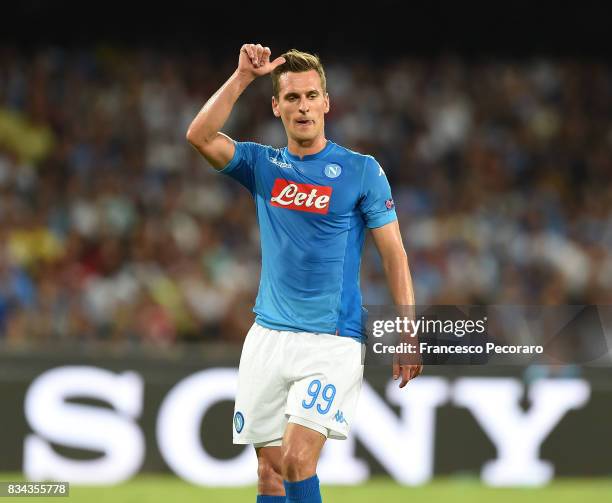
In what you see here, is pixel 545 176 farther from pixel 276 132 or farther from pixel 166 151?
pixel 166 151

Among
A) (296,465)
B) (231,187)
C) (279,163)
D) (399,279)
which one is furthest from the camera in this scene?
(231,187)

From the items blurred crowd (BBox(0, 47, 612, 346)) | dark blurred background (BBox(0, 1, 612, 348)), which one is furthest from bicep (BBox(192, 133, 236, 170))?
blurred crowd (BBox(0, 47, 612, 346))

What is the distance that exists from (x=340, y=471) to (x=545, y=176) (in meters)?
5.93

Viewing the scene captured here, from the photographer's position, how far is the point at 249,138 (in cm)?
1275

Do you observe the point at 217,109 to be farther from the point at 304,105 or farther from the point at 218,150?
the point at 304,105

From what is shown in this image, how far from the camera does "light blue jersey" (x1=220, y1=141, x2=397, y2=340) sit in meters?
4.76

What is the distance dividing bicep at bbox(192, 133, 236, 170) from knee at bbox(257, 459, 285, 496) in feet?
4.16

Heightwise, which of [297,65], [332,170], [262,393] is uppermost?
[297,65]

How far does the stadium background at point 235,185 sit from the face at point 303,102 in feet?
11.8

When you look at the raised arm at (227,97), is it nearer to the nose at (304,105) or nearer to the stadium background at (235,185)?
the nose at (304,105)

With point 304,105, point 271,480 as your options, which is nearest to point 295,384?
point 271,480

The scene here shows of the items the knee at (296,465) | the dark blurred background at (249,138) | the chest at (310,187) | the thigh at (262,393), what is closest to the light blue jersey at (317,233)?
the chest at (310,187)

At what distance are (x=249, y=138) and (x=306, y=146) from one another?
7936 millimetres

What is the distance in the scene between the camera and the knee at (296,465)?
4.55 m
